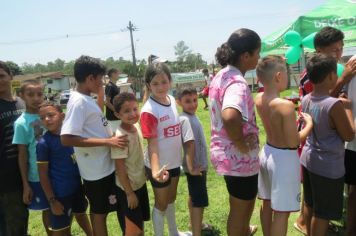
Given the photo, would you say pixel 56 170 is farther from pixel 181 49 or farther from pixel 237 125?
pixel 181 49

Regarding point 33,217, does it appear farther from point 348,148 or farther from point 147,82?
point 348,148

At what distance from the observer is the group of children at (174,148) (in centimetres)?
260

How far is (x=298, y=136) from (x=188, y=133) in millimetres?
1037

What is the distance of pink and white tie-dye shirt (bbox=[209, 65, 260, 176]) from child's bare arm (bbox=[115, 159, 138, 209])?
72 cm

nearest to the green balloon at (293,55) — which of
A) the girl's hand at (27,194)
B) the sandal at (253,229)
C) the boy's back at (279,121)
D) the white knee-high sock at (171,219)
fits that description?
the sandal at (253,229)

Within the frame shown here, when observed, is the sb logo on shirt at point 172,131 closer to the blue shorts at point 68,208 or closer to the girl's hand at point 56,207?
the blue shorts at point 68,208

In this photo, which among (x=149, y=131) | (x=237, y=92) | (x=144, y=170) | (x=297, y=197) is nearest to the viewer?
(x=237, y=92)

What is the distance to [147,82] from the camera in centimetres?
310

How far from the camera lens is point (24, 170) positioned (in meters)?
3.17

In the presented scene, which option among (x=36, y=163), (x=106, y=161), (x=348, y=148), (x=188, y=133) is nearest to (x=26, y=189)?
(x=36, y=163)

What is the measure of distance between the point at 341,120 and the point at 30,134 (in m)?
2.58

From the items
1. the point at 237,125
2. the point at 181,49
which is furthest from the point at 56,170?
the point at 181,49

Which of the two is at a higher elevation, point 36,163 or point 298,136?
point 298,136

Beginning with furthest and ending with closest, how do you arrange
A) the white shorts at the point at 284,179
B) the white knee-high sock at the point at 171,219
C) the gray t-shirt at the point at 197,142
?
the white knee-high sock at the point at 171,219, the gray t-shirt at the point at 197,142, the white shorts at the point at 284,179
